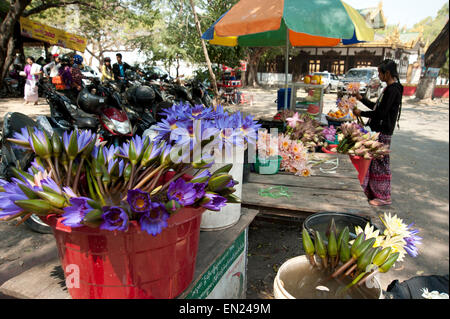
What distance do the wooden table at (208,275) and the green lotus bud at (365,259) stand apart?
0.49m

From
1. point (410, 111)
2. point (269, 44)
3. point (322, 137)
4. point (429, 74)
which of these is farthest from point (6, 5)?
point (429, 74)

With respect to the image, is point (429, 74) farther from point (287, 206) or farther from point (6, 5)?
point (6, 5)

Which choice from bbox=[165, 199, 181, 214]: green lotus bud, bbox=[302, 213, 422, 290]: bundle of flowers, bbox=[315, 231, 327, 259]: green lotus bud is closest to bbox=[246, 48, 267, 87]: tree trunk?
bbox=[302, 213, 422, 290]: bundle of flowers

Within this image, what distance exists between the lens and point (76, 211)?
2.43ft

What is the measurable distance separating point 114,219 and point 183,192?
19 centimetres

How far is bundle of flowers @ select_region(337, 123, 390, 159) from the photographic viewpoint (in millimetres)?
2984

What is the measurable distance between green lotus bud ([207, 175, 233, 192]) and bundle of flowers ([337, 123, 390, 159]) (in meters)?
2.39

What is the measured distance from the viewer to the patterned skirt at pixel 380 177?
3480mm

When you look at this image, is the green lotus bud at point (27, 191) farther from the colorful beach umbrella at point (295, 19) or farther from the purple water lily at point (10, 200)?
the colorful beach umbrella at point (295, 19)

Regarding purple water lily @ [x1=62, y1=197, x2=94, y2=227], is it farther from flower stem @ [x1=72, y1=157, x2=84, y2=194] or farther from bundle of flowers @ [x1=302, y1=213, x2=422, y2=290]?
bundle of flowers @ [x1=302, y1=213, x2=422, y2=290]

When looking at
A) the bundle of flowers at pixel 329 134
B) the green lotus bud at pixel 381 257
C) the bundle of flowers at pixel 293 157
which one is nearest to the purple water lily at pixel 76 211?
the green lotus bud at pixel 381 257

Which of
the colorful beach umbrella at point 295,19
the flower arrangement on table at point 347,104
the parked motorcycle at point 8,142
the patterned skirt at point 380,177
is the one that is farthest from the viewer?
the flower arrangement on table at point 347,104

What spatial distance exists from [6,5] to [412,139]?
1419 centimetres

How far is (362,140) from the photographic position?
3.02m
